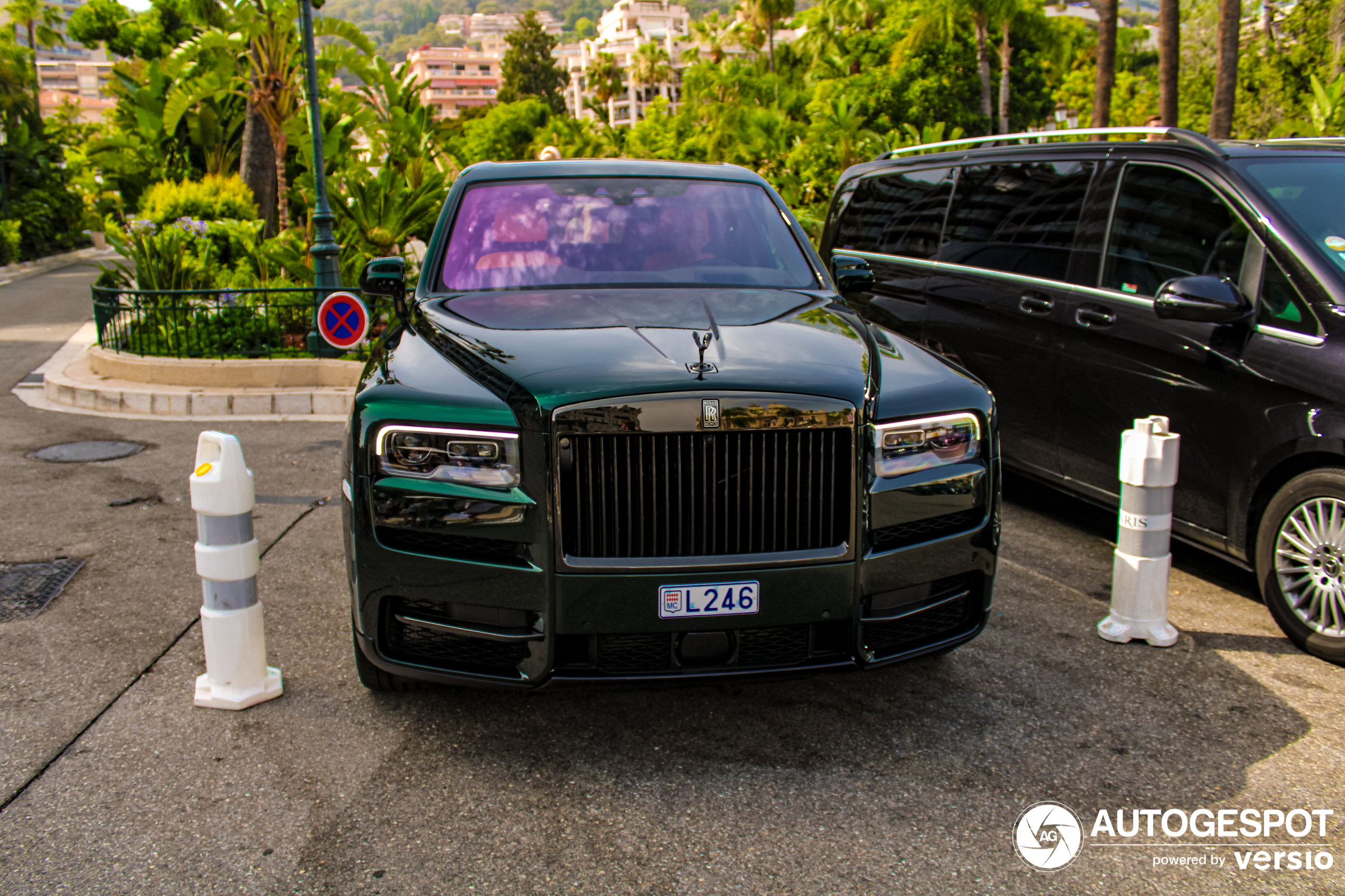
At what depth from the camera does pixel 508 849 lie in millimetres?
2996

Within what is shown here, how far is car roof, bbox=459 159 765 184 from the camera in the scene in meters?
4.91

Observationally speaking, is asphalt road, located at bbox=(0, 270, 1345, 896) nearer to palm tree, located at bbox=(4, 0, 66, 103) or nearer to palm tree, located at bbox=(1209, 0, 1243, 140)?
palm tree, located at bbox=(1209, 0, 1243, 140)

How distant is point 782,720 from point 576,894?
1200 millimetres

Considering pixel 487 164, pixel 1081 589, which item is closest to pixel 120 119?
pixel 487 164

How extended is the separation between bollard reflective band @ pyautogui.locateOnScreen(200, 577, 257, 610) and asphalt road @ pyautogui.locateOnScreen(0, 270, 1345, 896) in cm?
37

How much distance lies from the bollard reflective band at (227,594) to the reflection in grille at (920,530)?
2129 millimetres

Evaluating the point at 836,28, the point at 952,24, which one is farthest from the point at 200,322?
the point at 836,28

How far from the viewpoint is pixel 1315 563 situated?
14.1ft

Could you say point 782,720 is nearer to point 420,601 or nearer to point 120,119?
point 420,601

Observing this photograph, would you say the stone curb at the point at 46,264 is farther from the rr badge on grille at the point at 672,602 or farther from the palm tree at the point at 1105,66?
the rr badge on grille at the point at 672,602

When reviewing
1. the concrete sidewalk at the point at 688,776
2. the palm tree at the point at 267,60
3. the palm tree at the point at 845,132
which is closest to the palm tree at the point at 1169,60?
the palm tree at the point at 267,60

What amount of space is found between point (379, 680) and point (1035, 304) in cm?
384

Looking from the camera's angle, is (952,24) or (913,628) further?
(952,24)

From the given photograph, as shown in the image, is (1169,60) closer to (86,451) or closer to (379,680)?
(86,451)
